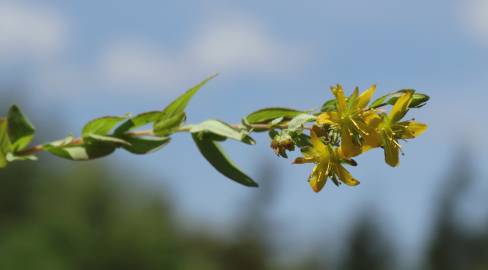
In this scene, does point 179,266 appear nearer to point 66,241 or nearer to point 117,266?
point 117,266

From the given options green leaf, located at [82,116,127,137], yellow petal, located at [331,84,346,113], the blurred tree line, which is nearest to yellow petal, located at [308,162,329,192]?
yellow petal, located at [331,84,346,113]

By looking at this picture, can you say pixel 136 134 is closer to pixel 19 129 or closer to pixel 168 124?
pixel 168 124

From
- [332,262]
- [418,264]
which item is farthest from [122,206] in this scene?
[418,264]

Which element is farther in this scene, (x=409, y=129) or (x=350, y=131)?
(x=409, y=129)

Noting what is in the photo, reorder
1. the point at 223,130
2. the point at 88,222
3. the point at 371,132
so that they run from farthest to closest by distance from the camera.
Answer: the point at 88,222 < the point at 223,130 < the point at 371,132

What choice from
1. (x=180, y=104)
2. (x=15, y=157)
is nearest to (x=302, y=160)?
(x=180, y=104)

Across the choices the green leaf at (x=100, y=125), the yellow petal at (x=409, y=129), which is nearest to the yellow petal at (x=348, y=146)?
the yellow petal at (x=409, y=129)

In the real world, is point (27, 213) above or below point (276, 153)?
below
